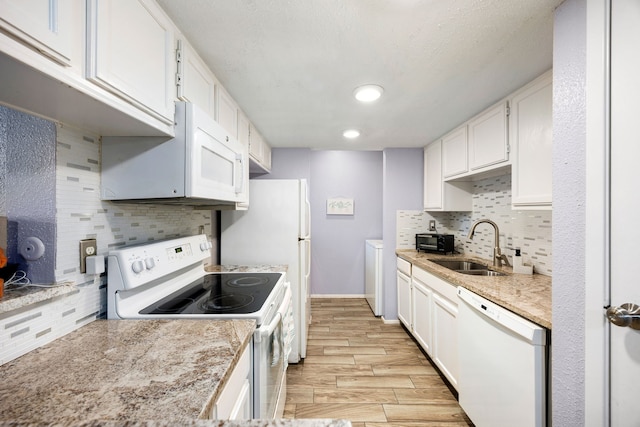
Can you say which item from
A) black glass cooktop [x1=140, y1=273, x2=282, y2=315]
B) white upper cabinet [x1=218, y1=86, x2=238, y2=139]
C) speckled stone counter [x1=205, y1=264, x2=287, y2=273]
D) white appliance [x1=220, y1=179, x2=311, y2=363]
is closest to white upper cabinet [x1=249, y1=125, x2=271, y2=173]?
white appliance [x1=220, y1=179, x2=311, y2=363]

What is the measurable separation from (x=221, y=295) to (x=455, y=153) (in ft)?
7.49

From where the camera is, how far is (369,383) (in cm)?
202

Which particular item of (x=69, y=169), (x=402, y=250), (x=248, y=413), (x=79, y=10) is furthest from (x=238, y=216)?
(x=402, y=250)

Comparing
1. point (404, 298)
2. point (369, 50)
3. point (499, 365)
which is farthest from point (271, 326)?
point (404, 298)

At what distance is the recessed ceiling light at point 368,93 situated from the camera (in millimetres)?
1658

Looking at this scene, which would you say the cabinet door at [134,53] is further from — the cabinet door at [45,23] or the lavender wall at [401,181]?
the lavender wall at [401,181]

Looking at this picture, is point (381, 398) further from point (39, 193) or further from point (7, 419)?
point (39, 193)

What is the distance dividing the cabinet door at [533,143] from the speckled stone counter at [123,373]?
1.73 metres

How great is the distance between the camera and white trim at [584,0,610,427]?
870mm

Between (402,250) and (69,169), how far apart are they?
2.95 metres

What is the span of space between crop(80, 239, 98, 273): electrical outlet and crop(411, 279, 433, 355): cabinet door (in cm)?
221

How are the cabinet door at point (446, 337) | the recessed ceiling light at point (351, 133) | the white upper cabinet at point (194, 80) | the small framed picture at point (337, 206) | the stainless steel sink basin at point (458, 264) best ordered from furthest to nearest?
1. the small framed picture at point (337, 206)
2. the recessed ceiling light at point (351, 133)
3. the stainless steel sink basin at point (458, 264)
4. the cabinet door at point (446, 337)
5. the white upper cabinet at point (194, 80)

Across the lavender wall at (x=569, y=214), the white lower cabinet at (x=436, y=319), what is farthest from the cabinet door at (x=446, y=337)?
the lavender wall at (x=569, y=214)

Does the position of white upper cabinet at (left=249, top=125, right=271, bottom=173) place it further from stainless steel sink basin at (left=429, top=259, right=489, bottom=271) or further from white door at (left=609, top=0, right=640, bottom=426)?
white door at (left=609, top=0, right=640, bottom=426)
